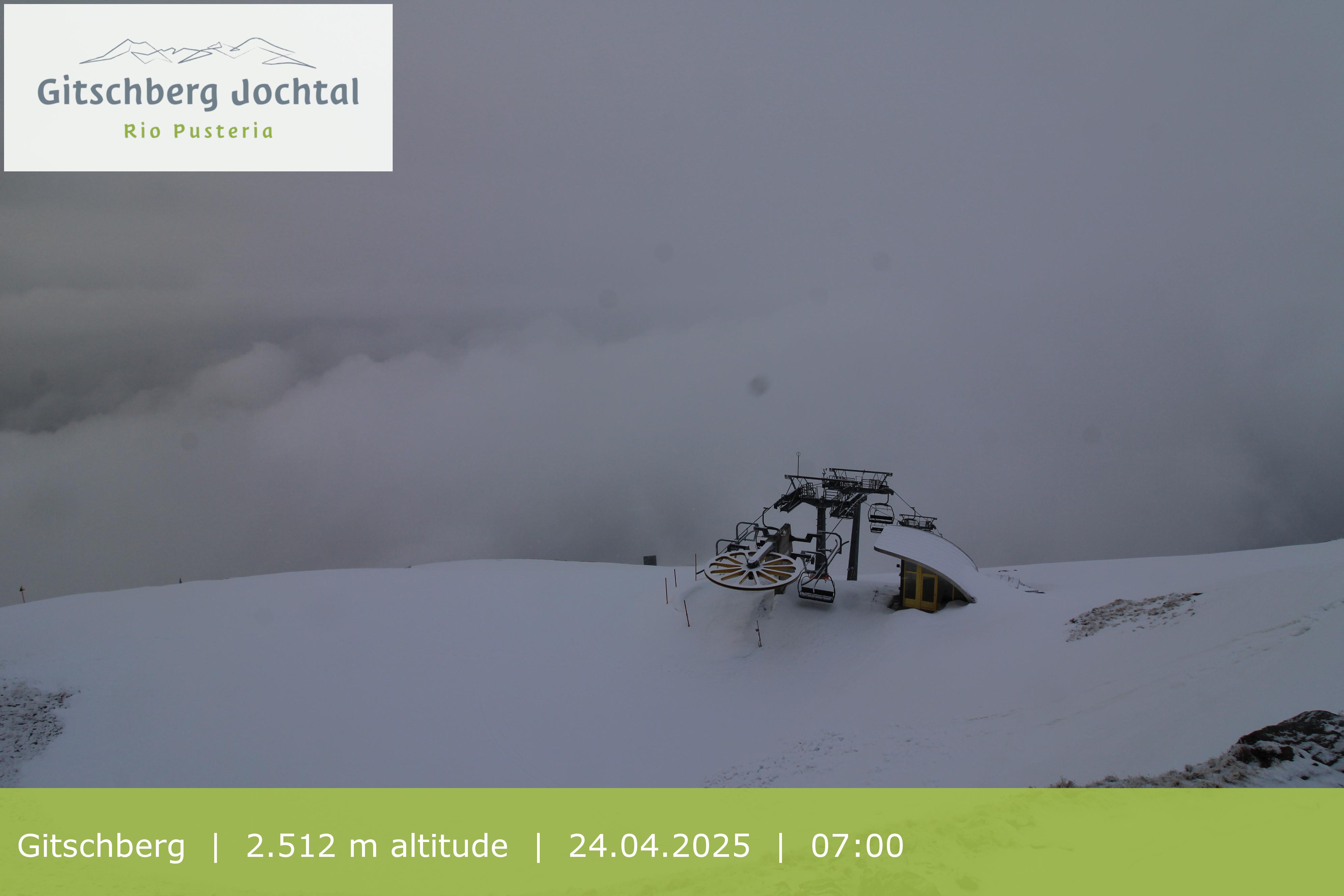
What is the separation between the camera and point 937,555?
25375mm

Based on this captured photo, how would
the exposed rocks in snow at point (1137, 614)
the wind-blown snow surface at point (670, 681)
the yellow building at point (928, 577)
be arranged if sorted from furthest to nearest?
the yellow building at point (928, 577), the exposed rocks in snow at point (1137, 614), the wind-blown snow surface at point (670, 681)

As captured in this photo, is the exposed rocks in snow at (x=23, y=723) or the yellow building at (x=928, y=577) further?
the yellow building at (x=928, y=577)

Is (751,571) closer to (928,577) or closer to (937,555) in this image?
(928,577)

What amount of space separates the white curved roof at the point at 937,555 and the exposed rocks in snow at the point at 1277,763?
41.1 ft

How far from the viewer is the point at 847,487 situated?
92.9 feet

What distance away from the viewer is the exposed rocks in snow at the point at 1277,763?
1012 cm

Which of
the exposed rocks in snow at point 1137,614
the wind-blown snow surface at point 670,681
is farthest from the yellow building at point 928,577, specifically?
the exposed rocks in snow at point 1137,614

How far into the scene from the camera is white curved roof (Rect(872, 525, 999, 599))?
24234mm

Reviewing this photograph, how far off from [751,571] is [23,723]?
2180 cm
